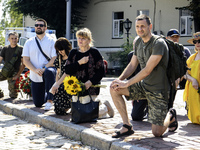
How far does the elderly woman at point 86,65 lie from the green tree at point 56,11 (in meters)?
25.3

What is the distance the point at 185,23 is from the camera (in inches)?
1108

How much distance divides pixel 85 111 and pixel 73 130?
465mm

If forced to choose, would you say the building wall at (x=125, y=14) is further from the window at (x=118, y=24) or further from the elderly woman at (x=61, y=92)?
the elderly woman at (x=61, y=92)

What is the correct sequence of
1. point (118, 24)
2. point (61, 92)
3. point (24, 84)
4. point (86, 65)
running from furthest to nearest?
point (118, 24), point (24, 84), point (61, 92), point (86, 65)

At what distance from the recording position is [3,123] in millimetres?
7918

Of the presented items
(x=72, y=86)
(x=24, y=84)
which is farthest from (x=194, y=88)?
(x=24, y=84)

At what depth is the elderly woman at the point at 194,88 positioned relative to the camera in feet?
23.6

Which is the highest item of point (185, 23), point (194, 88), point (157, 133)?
point (185, 23)

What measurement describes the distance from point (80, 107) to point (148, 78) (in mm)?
1612

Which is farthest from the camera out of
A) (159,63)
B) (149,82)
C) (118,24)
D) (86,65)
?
(118,24)

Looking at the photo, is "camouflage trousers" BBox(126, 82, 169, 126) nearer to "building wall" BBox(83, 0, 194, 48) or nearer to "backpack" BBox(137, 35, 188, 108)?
"backpack" BBox(137, 35, 188, 108)

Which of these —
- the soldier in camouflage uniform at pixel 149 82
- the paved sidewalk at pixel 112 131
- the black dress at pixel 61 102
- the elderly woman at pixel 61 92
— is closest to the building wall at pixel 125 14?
the elderly woman at pixel 61 92

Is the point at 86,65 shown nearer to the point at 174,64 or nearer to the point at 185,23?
the point at 174,64

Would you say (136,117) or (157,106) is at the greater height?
(157,106)
